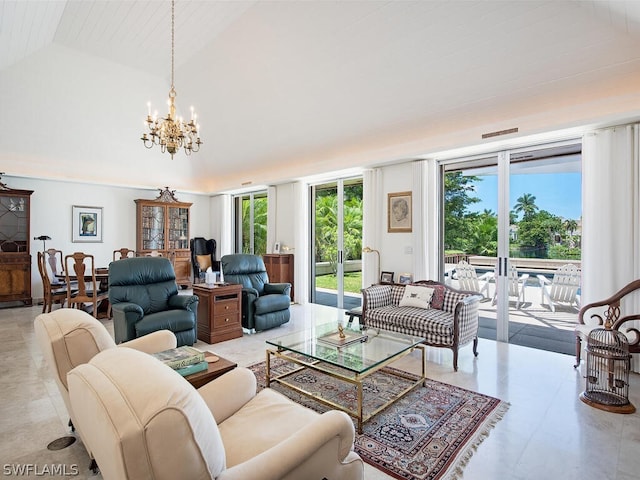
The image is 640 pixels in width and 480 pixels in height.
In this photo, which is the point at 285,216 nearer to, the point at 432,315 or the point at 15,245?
the point at 432,315

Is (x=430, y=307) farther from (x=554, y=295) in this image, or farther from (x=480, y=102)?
(x=480, y=102)

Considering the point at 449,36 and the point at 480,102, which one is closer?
the point at 449,36

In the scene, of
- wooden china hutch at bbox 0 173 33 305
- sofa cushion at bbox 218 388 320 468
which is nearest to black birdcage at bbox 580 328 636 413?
sofa cushion at bbox 218 388 320 468

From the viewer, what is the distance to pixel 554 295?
4.36m

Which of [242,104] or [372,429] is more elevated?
[242,104]

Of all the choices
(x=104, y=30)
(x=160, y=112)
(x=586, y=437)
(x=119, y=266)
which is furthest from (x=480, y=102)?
(x=160, y=112)

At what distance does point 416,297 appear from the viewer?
4293 mm

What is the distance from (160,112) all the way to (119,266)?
4.09 meters

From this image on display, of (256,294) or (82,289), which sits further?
(82,289)

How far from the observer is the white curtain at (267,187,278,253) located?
25.7 feet

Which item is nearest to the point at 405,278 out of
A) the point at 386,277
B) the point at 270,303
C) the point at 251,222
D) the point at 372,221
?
the point at 386,277
